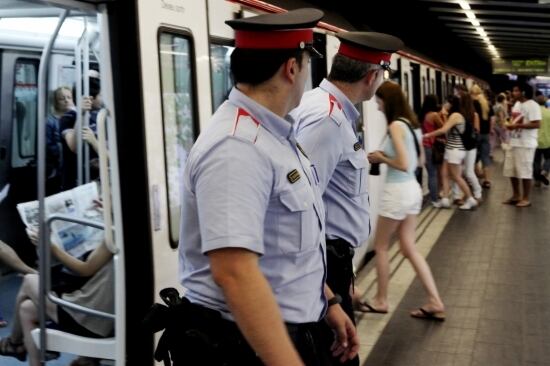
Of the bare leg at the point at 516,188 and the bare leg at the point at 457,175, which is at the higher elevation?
the bare leg at the point at 457,175

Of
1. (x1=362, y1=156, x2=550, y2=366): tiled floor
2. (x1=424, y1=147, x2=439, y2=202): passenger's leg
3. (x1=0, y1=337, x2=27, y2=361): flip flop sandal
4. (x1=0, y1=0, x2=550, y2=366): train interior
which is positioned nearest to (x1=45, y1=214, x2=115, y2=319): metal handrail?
(x1=0, y1=0, x2=550, y2=366): train interior

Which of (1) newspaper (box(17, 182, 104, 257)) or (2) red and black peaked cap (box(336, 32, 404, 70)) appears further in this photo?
(1) newspaper (box(17, 182, 104, 257))

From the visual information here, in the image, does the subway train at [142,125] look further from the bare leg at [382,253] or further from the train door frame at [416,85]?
the train door frame at [416,85]

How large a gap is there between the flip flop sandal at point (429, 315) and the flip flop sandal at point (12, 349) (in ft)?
8.34

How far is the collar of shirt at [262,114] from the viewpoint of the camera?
1.74 metres

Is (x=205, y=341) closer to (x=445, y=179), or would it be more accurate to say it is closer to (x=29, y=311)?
(x=29, y=311)

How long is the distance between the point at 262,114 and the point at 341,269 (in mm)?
1290

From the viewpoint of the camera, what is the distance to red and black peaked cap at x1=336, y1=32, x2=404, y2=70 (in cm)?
282

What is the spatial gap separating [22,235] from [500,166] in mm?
12169

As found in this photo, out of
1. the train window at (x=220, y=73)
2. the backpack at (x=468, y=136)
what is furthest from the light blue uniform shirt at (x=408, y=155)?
the backpack at (x=468, y=136)

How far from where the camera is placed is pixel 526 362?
4004mm

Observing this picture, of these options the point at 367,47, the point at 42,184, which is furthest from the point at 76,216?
the point at 367,47

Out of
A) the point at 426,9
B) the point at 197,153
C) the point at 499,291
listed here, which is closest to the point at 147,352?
the point at 197,153

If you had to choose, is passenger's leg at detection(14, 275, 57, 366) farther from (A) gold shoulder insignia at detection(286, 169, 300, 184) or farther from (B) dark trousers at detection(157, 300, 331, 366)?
(A) gold shoulder insignia at detection(286, 169, 300, 184)
